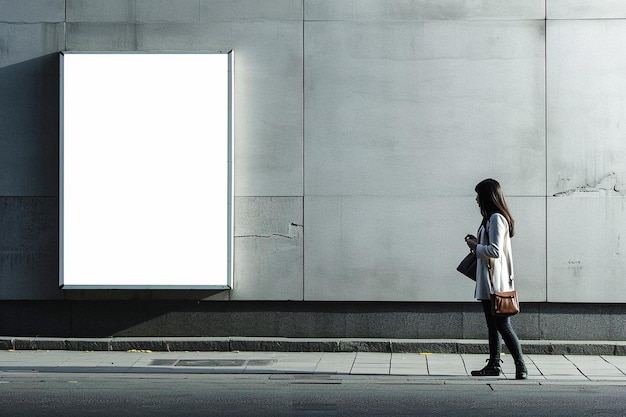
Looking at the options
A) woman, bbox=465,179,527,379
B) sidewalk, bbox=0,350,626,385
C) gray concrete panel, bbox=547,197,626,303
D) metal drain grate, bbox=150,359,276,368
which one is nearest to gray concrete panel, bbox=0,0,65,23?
sidewalk, bbox=0,350,626,385

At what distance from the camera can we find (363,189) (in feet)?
43.6

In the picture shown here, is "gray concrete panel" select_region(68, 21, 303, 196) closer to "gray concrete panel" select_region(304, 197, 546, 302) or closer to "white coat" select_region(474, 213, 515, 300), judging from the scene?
"gray concrete panel" select_region(304, 197, 546, 302)

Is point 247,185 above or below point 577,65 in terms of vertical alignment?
below

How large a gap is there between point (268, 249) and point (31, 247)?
114 inches

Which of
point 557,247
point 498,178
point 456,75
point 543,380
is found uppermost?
point 456,75

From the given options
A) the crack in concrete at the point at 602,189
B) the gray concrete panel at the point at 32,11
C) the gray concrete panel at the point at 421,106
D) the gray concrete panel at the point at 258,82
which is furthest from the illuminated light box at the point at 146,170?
the crack in concrete at the point at 602,189

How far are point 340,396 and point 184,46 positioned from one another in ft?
18.3

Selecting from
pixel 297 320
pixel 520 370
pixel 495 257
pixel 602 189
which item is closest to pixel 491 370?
pixel 520 370

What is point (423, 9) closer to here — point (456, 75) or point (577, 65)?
point (456, 75)

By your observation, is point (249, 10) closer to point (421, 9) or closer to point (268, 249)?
point (421, 9)

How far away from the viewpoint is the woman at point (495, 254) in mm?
10500

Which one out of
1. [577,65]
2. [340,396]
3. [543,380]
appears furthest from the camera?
[577,65]

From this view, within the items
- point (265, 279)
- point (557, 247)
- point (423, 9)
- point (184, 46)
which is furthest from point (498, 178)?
point (184, 46)

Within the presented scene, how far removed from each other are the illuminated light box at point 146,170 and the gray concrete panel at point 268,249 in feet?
1.03
